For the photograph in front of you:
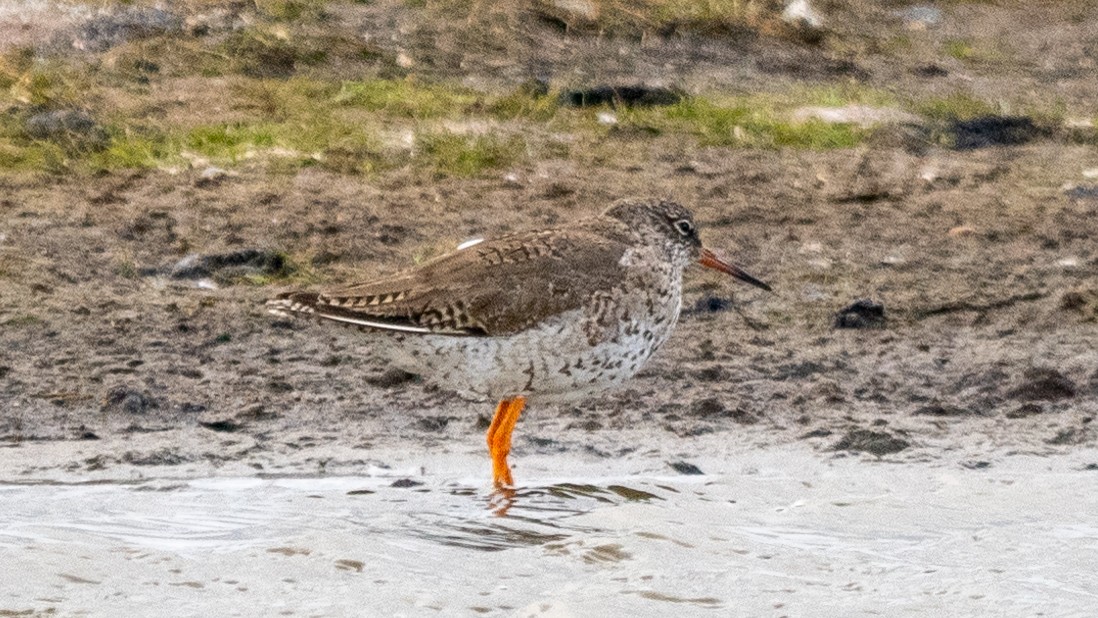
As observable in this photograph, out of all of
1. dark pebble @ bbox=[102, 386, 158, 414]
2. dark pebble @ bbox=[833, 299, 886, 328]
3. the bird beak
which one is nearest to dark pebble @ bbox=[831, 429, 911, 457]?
the bird beak

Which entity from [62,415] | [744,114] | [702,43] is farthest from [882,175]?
[62,415]

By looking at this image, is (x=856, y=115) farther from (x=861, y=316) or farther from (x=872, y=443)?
(x=872, y=443)

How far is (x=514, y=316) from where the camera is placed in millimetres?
6469

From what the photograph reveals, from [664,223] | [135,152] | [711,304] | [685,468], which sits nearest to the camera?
[685,468]

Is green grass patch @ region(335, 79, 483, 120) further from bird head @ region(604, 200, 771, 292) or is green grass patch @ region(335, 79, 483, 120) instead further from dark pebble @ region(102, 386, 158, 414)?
dark pebble @ region(102, 386, 158, 414)

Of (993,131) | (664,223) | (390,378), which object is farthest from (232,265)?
(993,131)

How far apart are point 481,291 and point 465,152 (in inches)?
126

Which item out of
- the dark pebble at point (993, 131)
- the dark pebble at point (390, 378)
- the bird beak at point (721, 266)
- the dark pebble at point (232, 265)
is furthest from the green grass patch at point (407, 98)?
the bird beak at point (721, 266)

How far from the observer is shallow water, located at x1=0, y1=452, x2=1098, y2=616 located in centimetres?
594

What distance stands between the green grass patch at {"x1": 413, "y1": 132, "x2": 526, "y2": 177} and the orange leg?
2.77 metres

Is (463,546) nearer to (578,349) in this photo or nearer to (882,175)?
(578,349)

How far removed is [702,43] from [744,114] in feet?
4.54

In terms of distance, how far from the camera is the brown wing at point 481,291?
647 cm

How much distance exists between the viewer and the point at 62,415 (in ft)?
23.1
